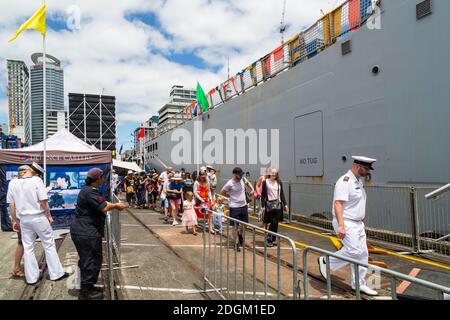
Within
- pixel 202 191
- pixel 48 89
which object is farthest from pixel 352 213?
pixel 48 89

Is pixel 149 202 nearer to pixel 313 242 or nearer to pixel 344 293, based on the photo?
pixel 313 242

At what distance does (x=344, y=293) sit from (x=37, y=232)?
13.4 ft

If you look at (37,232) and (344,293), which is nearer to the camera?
(344,293)

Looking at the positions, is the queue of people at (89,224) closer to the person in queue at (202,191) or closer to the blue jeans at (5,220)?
the person in queue at (202,191)

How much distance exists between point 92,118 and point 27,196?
35.2 meters

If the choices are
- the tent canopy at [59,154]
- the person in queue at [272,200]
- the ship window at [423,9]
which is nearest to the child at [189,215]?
the person in queue at [272,200]

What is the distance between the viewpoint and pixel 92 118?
1469 inches

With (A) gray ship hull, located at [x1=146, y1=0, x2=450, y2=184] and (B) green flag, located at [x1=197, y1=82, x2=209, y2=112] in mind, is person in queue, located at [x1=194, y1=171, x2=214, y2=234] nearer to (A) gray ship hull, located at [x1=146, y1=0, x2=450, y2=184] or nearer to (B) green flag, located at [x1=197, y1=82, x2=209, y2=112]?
(A) gray ship hull, located at [x1=146, y1=0, x2=450, y2=184]

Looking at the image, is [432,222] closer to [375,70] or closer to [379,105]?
[379,105]

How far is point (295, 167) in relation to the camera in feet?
36.3

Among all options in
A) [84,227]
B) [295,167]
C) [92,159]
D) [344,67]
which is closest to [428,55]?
[344,67]

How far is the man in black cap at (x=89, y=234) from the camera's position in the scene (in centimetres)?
408

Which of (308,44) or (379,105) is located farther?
(308,44)

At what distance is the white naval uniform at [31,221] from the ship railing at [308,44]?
8.23m
